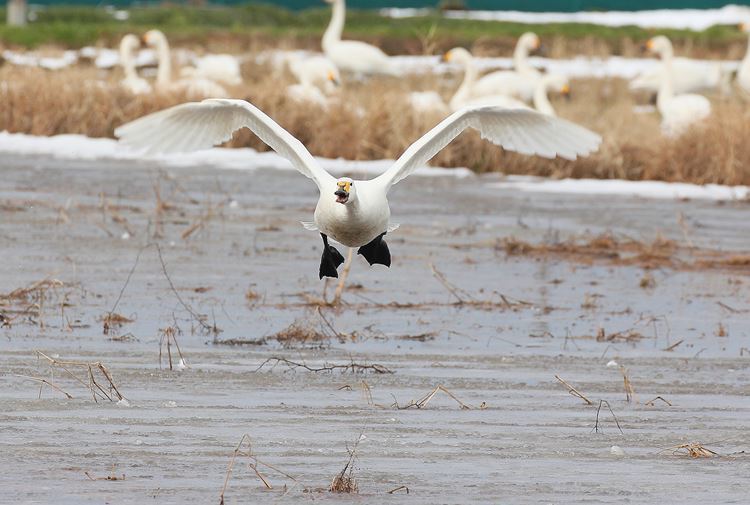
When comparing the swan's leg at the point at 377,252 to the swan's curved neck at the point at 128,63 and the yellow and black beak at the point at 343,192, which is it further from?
the swan's curved neck at the point at 128,63

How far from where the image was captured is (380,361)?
893 cm

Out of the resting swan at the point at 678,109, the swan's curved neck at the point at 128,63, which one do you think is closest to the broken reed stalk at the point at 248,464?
the resting swan at the point at 678,109

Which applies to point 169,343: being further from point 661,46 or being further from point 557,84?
point 661,46

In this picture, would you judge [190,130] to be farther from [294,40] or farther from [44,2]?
[44,2]

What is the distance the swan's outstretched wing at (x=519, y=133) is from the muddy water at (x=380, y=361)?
41.8 inches

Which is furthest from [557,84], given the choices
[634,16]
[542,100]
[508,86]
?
[634,16]

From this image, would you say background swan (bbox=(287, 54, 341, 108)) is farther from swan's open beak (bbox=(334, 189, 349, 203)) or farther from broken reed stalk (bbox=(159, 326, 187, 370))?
swan's open beak (bbox=(334, 189, 349, 203))

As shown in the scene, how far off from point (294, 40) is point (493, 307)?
2935 cm

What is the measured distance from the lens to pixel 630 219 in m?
15.8

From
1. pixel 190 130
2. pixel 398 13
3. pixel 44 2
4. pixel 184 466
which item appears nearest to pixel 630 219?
pixel 190 130

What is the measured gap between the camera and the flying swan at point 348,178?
9.03 m

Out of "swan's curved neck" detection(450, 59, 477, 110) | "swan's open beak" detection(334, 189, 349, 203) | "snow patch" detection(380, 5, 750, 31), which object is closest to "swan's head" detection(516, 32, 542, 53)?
"swan's curved neck" detection(450, 59, 477, 110)

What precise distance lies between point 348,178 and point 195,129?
4.75 feet

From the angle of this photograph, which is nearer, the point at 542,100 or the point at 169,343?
the point at 169,343
